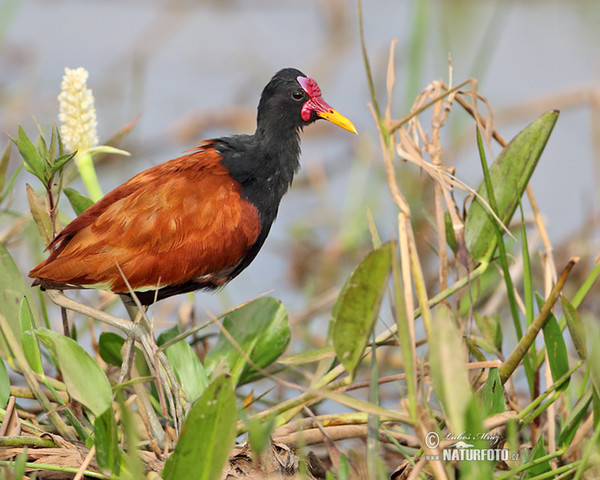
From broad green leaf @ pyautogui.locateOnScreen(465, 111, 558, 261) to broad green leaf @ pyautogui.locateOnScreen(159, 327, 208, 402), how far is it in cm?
93

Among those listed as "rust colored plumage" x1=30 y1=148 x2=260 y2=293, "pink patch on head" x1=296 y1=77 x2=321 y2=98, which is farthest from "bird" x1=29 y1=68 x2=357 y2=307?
"pink patch on head" x1=296 y1=77 x2=321 y2=98

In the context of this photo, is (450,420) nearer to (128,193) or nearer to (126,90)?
(128,193)

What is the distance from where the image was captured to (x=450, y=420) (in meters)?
1.77

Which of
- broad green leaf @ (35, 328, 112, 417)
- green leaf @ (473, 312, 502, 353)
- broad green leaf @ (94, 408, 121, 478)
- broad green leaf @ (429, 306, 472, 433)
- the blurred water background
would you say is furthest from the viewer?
the blurred water background

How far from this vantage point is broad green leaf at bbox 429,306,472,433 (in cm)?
176

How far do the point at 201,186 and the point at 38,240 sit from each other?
4.63 ft

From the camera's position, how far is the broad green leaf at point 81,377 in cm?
218

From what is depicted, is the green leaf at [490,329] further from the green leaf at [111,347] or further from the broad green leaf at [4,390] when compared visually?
the broad green leaf at [4,390]

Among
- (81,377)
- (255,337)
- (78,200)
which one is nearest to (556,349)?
(255,337)

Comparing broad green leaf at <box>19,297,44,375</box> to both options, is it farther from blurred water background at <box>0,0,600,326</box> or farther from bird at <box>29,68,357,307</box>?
blurred water background at <box>0,0,600,326</box>

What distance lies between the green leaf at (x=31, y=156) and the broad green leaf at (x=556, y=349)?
1.48 metres

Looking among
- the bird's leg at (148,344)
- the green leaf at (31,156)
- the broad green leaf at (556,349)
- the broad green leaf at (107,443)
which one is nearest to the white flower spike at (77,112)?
the green leaf at (31,156)

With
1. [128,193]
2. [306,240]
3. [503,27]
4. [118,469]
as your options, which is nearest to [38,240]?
[128,193]

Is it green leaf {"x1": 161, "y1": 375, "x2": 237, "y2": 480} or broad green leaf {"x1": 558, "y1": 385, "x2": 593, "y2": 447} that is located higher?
broad green leaf {"x1": 558, "y1": 385, "x2": 593, "y2": 447}
